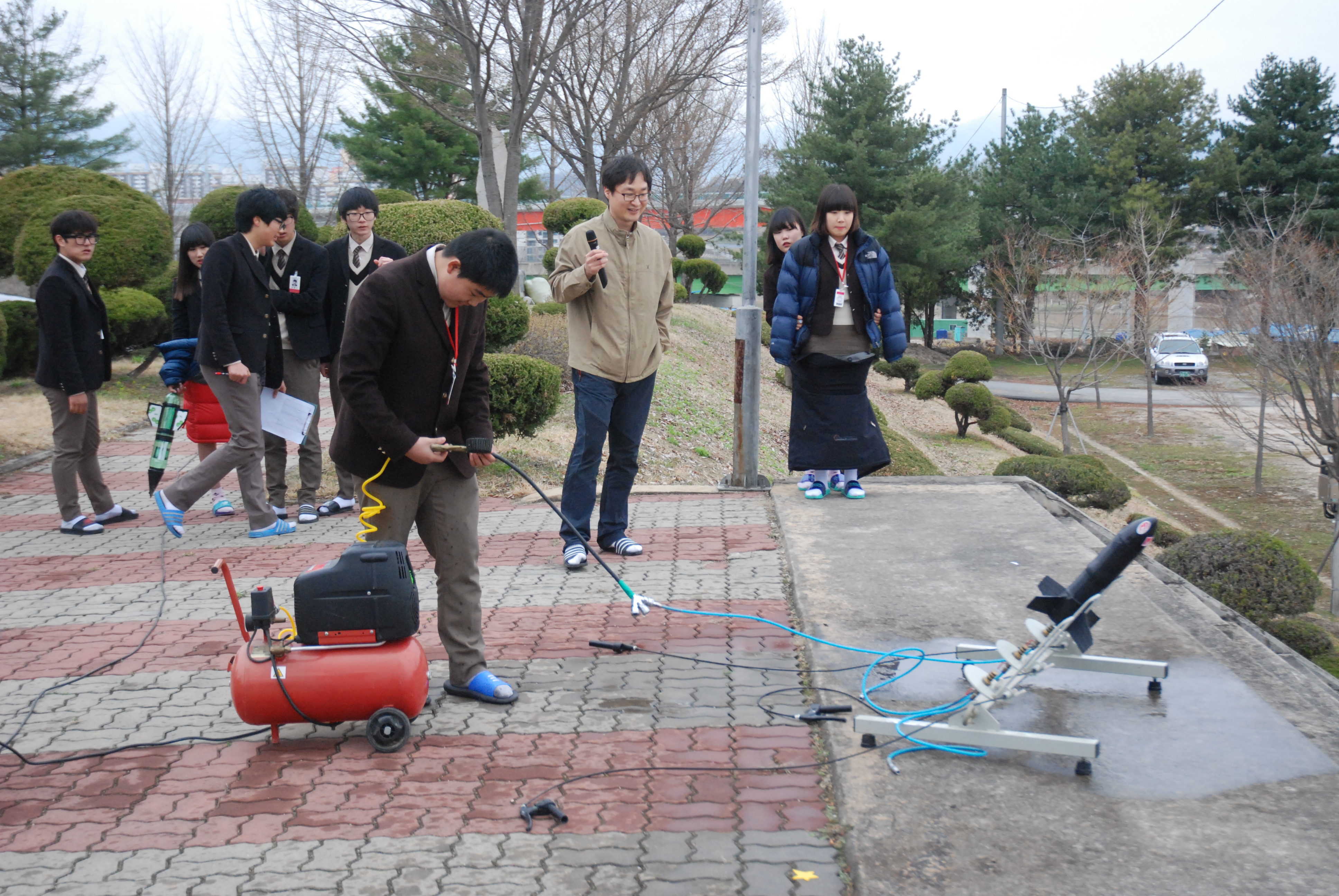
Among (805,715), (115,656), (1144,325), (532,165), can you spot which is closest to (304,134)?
(532,165)

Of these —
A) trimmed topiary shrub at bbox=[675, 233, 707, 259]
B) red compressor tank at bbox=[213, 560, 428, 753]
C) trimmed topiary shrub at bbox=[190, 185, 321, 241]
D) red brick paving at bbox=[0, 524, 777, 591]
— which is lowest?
red brick paving at bbox=[0, 524, 777, 591]

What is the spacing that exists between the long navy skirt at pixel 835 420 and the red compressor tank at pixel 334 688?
378 centimetres

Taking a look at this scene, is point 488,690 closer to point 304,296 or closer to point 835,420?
point 835,420

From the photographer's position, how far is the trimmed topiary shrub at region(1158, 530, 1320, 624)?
745 centimetres

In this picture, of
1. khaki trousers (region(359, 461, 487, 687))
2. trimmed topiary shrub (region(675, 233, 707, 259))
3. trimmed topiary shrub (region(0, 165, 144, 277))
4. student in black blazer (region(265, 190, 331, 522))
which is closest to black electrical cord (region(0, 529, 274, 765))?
khaki trousers (region(359, 461, 487, 687))

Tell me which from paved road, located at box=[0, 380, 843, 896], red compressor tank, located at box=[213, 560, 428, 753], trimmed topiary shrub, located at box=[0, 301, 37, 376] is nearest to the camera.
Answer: paved road, located at box=[0, 380, 843, 896]

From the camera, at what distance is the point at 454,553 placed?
4.00m

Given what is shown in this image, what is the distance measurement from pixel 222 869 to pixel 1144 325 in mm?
27701

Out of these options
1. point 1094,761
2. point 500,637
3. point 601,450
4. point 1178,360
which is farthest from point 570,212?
point 1178,360

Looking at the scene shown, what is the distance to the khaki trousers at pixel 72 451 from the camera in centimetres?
696

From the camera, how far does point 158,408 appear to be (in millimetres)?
7188

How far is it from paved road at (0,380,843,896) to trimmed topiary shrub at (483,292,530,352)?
541 centimetres

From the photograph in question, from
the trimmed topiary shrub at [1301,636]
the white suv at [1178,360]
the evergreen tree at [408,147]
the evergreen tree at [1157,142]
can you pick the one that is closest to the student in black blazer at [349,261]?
the trimmed topiary shrub at [1301,636]

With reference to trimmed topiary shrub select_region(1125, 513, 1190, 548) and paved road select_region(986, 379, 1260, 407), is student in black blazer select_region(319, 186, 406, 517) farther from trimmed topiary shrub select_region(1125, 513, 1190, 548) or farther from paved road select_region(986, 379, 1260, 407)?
paved road select_region(986, 379, 1260, 407)
